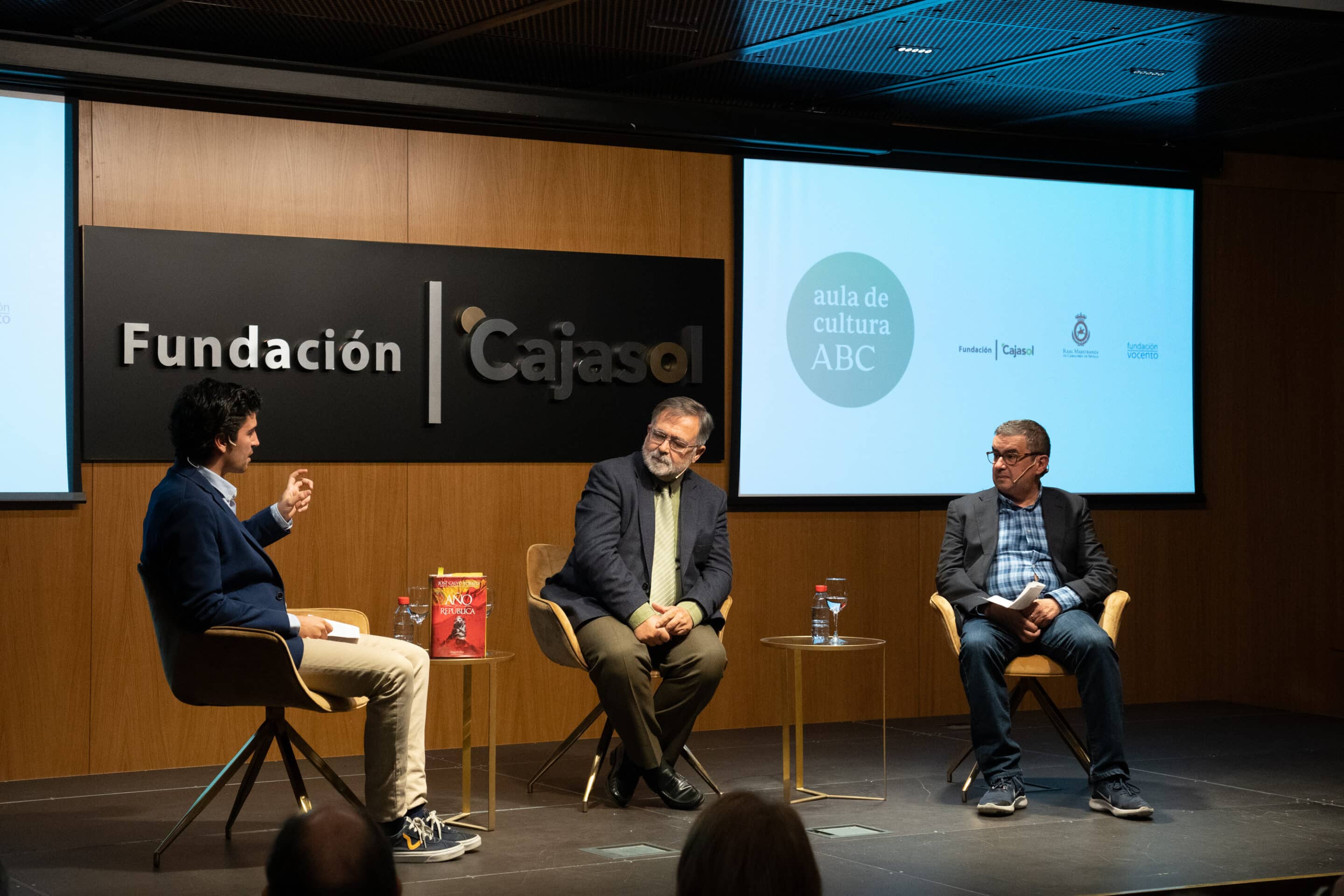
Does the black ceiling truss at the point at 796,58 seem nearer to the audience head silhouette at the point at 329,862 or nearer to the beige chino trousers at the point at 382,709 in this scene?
the beige chino trousers at the point at 382,709

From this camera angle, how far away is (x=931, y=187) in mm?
7195

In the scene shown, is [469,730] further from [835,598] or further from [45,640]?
[45,640]

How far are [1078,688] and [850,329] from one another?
89.2 inches

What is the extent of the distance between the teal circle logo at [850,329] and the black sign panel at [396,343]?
1.38ft

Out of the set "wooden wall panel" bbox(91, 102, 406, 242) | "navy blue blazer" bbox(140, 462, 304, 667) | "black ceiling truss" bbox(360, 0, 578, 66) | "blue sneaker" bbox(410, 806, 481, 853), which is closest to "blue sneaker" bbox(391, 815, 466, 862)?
"blue sneaker" bbox(410, 806, 481, 853)

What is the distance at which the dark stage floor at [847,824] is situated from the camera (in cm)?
419

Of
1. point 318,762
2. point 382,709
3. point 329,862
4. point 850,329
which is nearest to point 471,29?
point 850,329

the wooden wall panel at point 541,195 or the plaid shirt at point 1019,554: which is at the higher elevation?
the wooden wall panel at point 541,195

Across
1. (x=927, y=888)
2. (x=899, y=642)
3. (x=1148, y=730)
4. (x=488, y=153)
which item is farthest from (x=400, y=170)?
(x=1148, y=730)

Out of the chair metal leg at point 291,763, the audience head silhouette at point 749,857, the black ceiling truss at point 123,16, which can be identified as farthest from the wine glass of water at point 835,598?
the audience head silhouette at point 749,857

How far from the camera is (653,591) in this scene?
5363 millimetres

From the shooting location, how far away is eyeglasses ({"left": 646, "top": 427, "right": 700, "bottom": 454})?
532 centimetres

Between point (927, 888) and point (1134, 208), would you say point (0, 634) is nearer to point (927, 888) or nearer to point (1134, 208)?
point (927, 888)

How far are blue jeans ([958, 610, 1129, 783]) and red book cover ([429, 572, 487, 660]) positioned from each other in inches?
66.5
